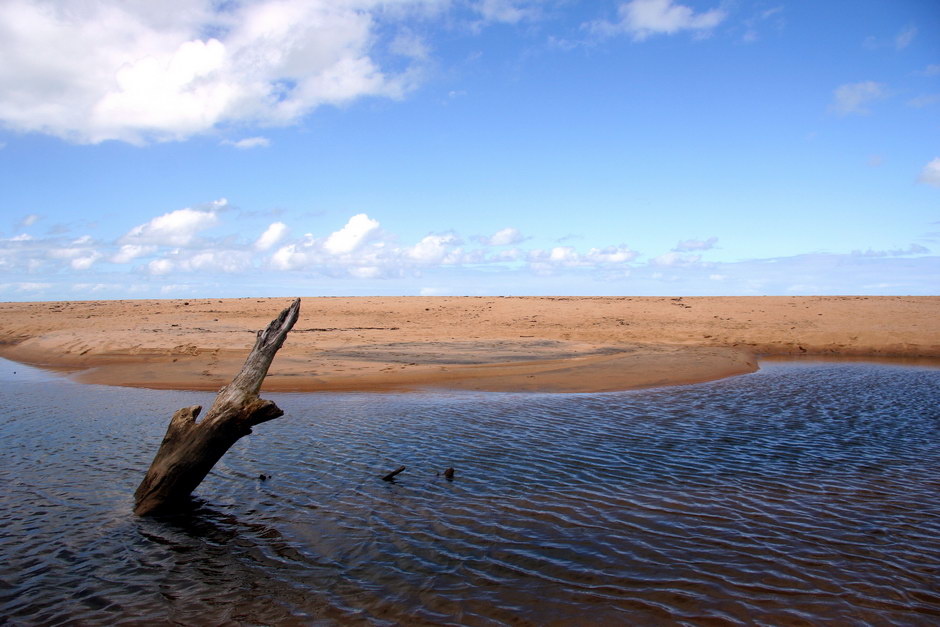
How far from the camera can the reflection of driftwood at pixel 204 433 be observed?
22.1 ft

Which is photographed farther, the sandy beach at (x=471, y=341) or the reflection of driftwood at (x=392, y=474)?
the sandy beach at (x=471, y=341)

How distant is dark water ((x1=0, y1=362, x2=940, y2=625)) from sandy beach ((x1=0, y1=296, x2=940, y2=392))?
4.79 m

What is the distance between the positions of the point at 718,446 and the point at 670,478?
2231mm

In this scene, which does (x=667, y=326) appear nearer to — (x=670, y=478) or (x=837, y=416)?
(x=837, y=416)

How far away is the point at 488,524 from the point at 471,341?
1592 centimetres

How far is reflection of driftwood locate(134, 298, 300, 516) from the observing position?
6723 millimetres

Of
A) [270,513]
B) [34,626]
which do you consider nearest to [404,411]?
[270,513]

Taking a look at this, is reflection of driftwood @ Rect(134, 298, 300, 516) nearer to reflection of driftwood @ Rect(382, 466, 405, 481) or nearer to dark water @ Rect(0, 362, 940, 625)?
dark water @ Rect(0, 362, 940, 625)

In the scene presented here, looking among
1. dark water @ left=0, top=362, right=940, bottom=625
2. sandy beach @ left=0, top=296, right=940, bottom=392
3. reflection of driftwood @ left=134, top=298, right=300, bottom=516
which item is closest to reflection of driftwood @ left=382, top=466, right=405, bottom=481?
dark water @ left=0, top=362, right=940, bottom=625

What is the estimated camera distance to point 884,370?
19.3m

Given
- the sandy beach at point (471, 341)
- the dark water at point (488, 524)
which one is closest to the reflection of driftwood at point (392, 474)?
the dark water at point (488, 524)

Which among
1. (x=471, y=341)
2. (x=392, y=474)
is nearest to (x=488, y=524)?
(x=392, y=474)

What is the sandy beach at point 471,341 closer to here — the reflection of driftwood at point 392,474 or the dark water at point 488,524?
the dark water at point 488,524

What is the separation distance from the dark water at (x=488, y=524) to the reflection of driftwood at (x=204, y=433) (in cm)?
36
